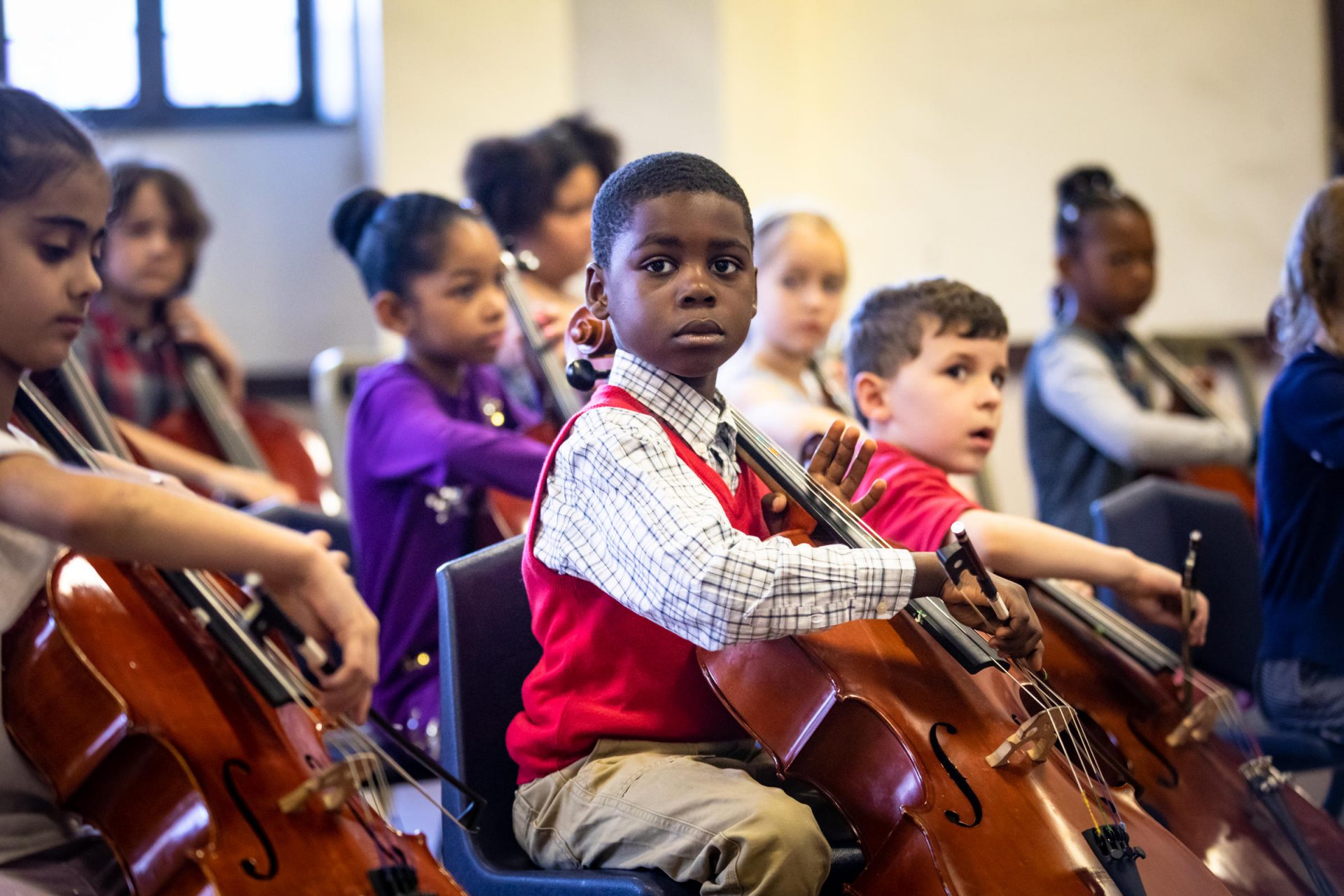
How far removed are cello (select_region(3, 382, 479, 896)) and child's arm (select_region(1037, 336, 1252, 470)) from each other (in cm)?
187

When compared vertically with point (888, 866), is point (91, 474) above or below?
above

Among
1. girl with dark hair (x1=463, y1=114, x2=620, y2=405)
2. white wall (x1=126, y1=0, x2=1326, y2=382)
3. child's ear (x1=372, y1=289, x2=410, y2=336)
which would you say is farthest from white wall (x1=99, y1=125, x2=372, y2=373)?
child's ear (x1=372, y1=289, x2=410, y2=336)

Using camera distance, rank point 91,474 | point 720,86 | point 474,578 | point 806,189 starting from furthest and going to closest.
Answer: point 806,189, point 720,86, point 474,578, point 91,474

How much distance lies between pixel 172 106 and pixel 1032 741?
3777 mm

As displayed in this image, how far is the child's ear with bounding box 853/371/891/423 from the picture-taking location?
5.98 ft

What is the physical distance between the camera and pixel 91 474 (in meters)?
1.07

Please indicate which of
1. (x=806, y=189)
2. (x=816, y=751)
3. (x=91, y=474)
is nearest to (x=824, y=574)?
(x=816, y=751)

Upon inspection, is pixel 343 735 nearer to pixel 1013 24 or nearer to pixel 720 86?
pixel 720 86

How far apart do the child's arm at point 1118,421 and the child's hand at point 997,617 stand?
1.45 meters

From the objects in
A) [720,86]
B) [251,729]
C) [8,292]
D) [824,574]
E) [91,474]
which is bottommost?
[251,729]

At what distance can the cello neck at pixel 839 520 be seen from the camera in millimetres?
1255

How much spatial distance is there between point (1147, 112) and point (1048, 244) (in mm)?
487

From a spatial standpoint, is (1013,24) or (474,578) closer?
(474,578)

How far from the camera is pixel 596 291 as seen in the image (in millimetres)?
1399
